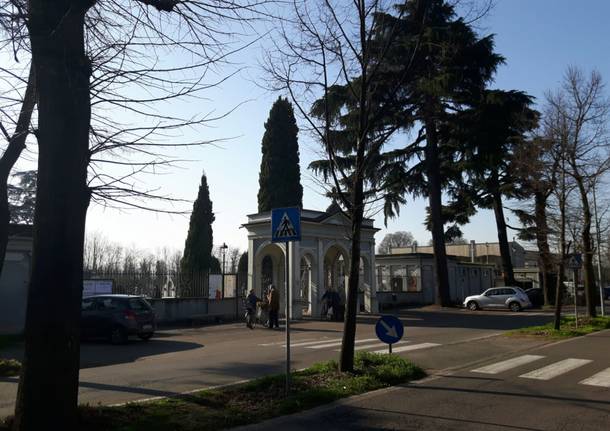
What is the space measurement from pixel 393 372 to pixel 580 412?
3.13 meters

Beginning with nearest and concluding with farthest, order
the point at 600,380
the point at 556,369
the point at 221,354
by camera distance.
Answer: the point at 600,380
the point at 556,369
the point at 221,354

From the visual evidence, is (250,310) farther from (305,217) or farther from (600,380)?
(600,380)

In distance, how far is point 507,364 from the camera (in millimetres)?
11938

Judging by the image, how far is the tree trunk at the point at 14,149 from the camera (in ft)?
23.5

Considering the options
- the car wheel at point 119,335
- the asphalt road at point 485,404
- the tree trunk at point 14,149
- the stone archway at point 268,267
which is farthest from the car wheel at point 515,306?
the tree trunk at point 14,149

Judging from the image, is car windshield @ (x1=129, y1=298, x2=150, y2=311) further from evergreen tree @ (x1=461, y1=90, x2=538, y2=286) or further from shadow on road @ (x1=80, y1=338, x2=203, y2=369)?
evergreen tree @ (x1=461, y1=90, x2=538, y2=286)

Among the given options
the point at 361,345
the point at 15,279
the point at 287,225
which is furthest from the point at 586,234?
the point at 15,279

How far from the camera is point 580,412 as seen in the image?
24.2 feet

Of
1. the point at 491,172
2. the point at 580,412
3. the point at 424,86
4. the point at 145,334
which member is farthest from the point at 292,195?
the point at 580,412

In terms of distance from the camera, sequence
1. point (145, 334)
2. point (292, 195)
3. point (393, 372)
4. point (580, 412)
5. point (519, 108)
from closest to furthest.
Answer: point (580, 412)
point (393, 372)
point (145, 334)
point (519, 108)
point (292, 195)

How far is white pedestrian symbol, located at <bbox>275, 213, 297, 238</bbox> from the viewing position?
8.57 m

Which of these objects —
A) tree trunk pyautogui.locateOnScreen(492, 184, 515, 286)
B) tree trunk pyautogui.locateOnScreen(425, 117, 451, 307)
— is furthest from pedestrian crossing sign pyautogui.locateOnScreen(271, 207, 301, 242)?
tree trunk pyautogui.locateOnScreen(492, 184, 515, 286)

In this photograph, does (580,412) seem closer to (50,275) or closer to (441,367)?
(441,367)

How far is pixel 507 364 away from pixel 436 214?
1008 inches
